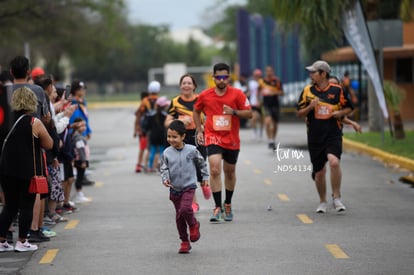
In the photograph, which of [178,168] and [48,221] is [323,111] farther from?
[48,221]

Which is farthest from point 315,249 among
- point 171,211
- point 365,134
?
point 365,134

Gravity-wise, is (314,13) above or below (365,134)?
above

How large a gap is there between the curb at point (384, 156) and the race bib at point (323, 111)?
3.86 m

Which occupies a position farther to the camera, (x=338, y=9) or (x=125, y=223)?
(x=338, y=9)

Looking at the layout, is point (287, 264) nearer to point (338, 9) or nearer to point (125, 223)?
point (125, 223)

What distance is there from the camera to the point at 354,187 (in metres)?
15.8

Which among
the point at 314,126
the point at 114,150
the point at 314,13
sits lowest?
the point at 114,150

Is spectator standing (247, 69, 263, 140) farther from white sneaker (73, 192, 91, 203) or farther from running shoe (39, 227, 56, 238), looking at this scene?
running shoe (39, 227, 56, 238)

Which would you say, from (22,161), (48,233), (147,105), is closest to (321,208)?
(48,233)

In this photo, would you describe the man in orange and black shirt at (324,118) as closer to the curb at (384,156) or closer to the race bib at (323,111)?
the race bib at (323,111)

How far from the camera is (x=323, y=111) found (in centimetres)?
1284

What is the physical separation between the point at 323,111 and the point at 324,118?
3.5 inches

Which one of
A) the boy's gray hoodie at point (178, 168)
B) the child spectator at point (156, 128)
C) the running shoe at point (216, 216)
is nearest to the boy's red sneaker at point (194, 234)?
the boy's gray hoodie at point (178, 168)

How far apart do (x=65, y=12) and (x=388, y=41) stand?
75.4 feet
